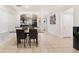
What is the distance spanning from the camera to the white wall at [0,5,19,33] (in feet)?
17.2

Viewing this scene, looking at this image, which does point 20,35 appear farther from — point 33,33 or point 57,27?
point 57,27

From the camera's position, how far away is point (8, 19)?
5371mm

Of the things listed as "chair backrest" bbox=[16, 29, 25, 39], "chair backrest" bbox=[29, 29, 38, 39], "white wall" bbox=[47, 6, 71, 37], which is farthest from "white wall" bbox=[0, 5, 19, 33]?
"white wall" bbox=[47, 6, 71, 37]

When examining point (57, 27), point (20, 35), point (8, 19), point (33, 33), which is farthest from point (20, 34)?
point (57, 27)

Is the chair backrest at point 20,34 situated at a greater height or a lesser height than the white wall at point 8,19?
lesser

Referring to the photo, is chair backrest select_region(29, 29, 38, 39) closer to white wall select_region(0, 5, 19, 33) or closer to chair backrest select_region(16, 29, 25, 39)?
chair backrest select_region(16, 29, 25, 39)

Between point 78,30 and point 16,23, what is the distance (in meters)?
2.50

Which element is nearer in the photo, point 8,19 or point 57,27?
point 8,19

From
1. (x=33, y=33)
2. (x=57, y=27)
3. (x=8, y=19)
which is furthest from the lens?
(x=57, y=27)

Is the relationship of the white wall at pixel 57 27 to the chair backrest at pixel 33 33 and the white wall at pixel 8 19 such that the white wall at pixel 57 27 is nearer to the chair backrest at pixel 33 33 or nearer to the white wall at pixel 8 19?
the chair backrest at pixel 33 33

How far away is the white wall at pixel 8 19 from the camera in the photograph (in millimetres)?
5250

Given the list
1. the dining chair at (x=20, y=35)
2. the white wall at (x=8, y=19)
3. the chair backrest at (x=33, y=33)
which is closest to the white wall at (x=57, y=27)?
the chair backrest at (x=33, y=33)
